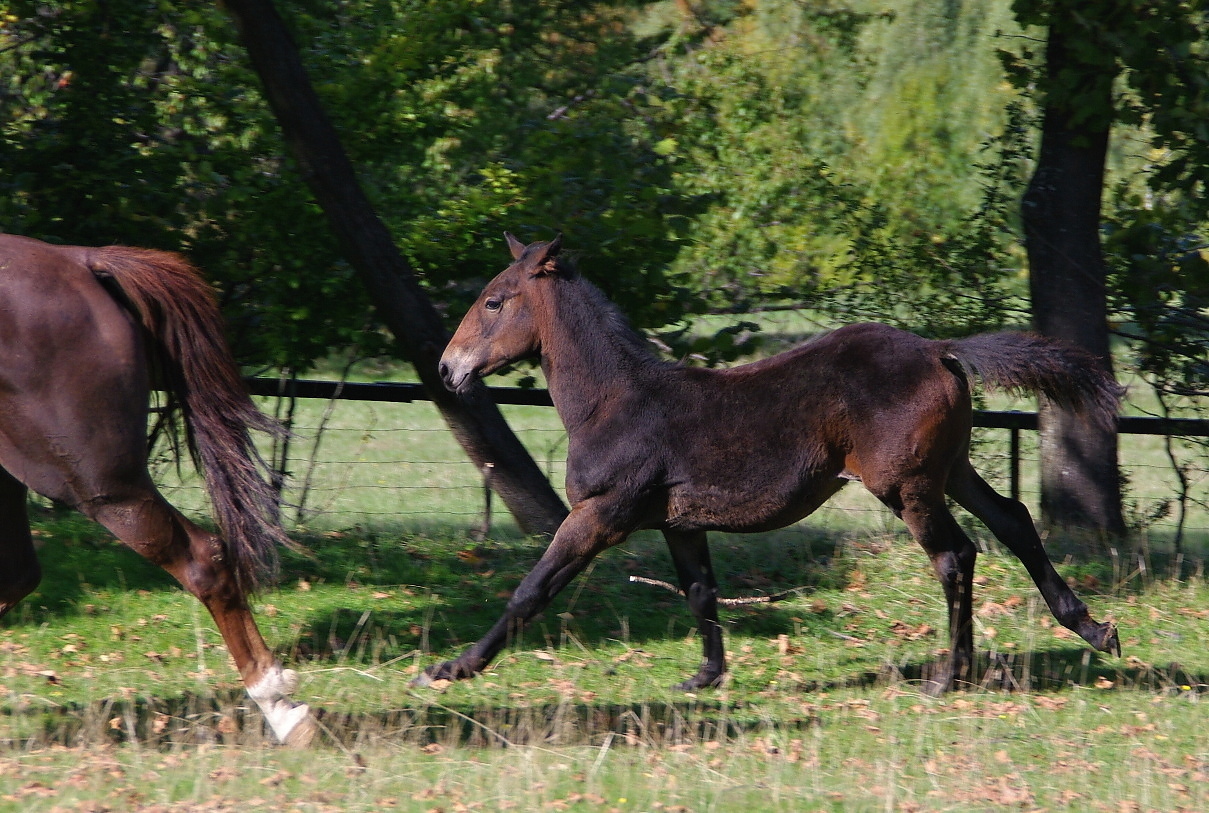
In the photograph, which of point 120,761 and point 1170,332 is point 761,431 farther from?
point 1170,332

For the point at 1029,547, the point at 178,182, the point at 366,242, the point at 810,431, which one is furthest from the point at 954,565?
the point at 178,182

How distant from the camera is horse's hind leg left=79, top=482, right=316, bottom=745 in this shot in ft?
16.5

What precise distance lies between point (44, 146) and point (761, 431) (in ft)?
16.5

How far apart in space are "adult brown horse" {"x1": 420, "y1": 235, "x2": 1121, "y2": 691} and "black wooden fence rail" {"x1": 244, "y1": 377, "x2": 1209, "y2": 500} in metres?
2.33

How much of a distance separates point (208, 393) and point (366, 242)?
83.6 inches

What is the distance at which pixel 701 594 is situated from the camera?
249 inches

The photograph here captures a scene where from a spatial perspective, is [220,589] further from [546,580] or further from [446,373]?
[446,373]

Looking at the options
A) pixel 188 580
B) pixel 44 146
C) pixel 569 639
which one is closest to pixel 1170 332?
pixel 569 639

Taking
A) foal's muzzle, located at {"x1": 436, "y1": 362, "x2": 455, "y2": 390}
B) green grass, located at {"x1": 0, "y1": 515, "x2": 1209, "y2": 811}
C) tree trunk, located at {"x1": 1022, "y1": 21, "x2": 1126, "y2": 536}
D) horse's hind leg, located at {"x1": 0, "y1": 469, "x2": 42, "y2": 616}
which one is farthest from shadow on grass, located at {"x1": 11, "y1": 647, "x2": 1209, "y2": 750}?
tree trunk, located at {"x1": 1022, "y1": 21, "x2": 1126, "y2": 536}

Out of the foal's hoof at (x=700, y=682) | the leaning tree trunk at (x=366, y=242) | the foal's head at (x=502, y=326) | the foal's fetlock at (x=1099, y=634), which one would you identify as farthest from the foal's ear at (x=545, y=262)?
the foal's fetlock at (x=1099, y=634)

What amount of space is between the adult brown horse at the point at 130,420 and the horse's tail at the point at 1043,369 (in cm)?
328

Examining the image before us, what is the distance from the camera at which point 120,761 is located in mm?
4867

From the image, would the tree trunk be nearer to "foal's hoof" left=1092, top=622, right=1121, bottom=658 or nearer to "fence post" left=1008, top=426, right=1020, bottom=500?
"fence post" left=1008, top=426, right=1020, bottom=500

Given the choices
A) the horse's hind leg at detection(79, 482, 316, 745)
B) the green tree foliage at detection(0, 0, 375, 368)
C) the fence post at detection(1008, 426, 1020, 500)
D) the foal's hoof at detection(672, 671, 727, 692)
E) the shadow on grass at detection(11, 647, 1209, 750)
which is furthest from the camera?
the fence post at detection(1008, 426, 1020, 500)
